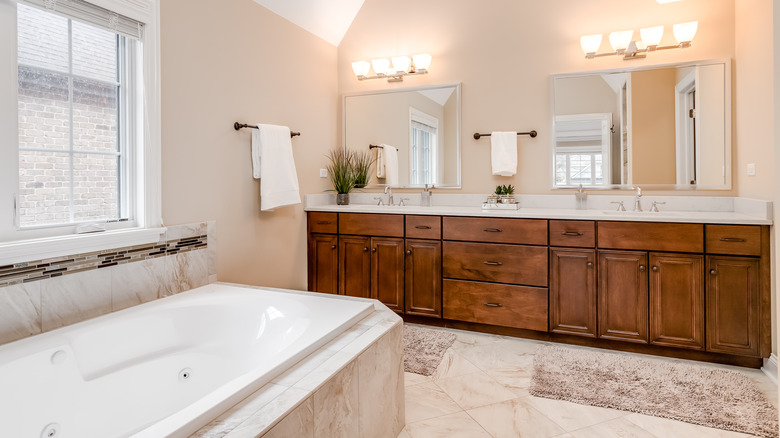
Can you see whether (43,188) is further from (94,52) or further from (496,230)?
(496,230)

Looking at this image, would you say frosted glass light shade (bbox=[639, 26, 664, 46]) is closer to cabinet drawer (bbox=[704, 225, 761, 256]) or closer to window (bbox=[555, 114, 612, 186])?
window (bbox=[555, 114, 612, 186])

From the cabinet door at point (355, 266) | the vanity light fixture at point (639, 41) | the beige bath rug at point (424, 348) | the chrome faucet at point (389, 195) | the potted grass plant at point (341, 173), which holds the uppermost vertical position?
the vanity light fixture at point (639, 41)

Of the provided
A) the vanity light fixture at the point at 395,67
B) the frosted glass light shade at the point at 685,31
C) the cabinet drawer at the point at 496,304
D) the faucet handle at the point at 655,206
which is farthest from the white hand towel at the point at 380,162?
the frosted glass light shade at the point at 685,31

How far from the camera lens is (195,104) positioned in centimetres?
254

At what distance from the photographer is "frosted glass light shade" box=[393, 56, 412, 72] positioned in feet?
12.4

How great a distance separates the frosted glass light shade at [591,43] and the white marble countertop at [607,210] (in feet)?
3.57

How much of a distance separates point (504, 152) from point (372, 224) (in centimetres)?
119

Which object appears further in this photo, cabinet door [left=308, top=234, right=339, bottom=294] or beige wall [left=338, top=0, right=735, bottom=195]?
cabinet door [left=308, top=234, right=339, bottom=294]

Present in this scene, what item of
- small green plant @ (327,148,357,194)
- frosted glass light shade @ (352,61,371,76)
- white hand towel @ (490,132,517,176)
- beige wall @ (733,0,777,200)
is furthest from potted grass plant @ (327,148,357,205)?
beige wall @ (733,0,777,200)

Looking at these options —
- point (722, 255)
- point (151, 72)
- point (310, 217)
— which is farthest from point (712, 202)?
point (151, 72)

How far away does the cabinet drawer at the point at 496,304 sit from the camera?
2910mm

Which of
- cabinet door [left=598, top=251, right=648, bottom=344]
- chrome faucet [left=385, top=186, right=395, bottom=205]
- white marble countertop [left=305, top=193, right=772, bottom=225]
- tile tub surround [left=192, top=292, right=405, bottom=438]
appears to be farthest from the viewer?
chrome faucet [left=385, top=186, right=395, bottom=205]

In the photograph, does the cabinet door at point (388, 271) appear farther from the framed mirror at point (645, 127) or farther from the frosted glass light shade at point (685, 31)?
the frosted glass light shade at point (685, 31)

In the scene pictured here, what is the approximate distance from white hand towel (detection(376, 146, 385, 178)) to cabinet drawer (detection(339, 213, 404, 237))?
2.17 feet
